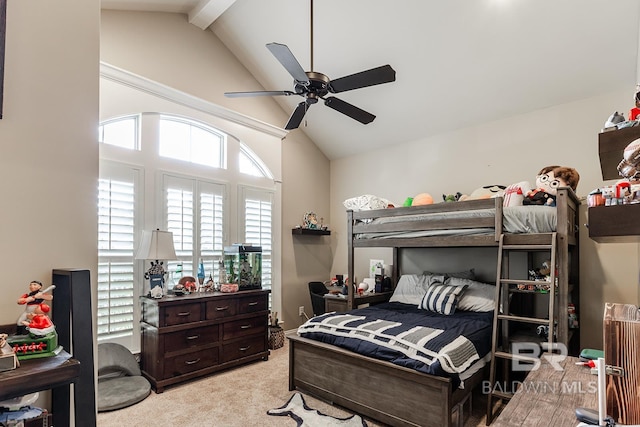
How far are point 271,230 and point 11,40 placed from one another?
3.85 meters

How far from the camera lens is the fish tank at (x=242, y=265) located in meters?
4.02

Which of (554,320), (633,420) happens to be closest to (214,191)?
(554,320)

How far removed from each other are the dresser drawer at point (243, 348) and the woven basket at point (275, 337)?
0.41 meters

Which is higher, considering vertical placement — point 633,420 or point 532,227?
point 532,227

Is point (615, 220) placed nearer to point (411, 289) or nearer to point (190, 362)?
point (411, 289)

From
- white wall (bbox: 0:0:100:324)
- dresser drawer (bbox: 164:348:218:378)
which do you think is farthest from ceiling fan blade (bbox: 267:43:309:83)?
dresser drawer (bbox: 164:348:218:378)

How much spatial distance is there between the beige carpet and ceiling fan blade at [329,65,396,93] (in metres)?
2.52

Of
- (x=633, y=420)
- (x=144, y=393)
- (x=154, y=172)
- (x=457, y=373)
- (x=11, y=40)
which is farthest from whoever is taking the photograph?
(x=154, y=172)

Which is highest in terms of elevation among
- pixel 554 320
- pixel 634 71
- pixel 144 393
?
pixel 634 71

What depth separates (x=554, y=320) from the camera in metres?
2.71

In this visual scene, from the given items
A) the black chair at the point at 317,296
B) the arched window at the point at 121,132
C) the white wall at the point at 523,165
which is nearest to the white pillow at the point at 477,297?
the white wall at the point at 523,165

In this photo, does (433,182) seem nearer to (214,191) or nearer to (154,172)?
(214,191)

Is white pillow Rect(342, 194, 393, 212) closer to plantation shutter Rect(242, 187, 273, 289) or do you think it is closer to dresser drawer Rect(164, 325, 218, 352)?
plantation shutter Rect(242, 187, 273, 289)

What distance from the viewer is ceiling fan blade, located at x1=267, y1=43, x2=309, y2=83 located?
2252mm
